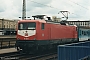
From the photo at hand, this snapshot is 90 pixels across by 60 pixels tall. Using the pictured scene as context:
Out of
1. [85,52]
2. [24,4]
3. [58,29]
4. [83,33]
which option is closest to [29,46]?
[58,29]

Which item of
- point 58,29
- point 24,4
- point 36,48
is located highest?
point 24,4

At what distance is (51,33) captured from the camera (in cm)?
2270

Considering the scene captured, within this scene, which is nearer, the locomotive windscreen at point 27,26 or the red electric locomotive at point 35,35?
the red electric locomotive at point 35,35

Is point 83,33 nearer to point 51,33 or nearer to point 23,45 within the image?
point 51,33

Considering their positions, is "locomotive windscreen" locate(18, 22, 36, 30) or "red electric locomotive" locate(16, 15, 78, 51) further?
"locomotive windscreen" locate(18, 22, 36, 30)

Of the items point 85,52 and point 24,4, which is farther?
point 24,4

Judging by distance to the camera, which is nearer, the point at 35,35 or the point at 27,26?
the point at 35,35

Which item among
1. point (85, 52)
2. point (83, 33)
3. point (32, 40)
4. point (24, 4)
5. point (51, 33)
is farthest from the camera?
point (83, 33)

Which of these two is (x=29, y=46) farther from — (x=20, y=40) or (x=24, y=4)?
(x=24, y=4)

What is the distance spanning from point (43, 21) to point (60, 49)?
11477mm

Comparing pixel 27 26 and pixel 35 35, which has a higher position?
pixel 27 26

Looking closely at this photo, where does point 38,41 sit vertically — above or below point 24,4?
below

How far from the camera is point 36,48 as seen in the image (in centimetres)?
1978

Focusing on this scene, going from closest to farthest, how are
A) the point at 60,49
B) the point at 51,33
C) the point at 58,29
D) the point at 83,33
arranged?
the point at 60,49, the point at 51,33, the point at 58,29, the point at 83,33
